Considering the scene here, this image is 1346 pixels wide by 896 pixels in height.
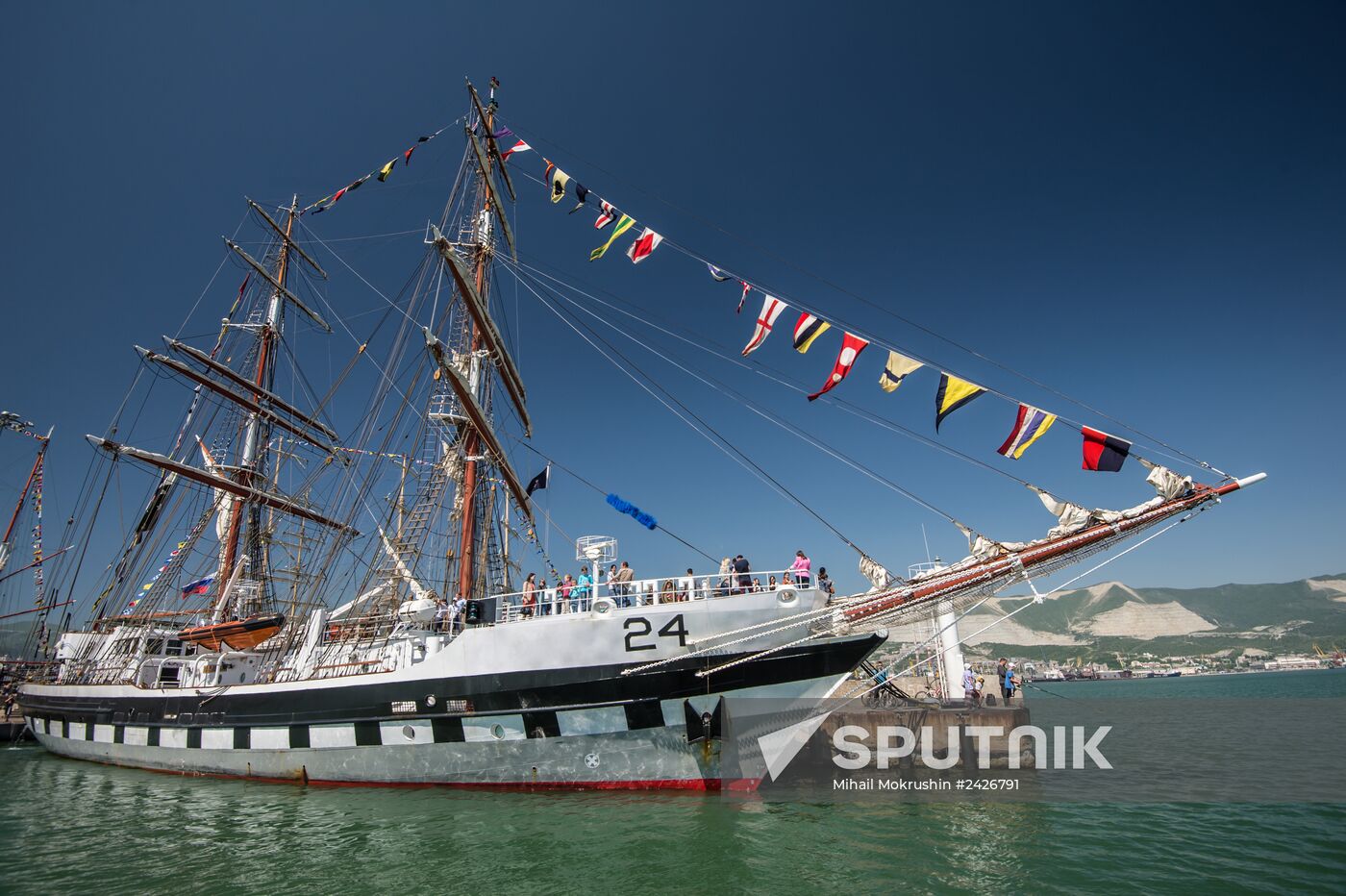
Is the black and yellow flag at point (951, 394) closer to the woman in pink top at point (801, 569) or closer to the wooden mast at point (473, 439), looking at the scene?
the woman in pink top at point (801, 569)

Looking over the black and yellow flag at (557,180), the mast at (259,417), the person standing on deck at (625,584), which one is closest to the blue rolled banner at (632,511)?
the person standing on deck at (625,584)

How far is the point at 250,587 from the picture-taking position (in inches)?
1040

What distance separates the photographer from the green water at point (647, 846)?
27.9 ft

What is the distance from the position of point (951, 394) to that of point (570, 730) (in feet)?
35.6

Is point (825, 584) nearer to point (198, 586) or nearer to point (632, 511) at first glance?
point (632, 511)

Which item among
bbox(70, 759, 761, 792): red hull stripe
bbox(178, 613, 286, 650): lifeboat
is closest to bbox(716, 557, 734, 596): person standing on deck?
bbox(70, 759, 761, 792): red hull stripe

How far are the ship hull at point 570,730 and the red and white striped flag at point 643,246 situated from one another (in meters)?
10.6

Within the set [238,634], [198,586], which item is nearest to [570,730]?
[238,634]

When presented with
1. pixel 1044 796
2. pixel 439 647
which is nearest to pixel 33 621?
pixel 439 647

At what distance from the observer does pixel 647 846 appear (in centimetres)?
972

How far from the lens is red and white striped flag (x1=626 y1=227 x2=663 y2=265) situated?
1612 cm

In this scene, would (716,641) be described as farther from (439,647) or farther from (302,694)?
(302,694)

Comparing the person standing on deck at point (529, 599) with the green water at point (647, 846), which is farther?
the person standing on deck at point (529, 599)

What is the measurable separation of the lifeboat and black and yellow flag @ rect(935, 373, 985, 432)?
2014cm
